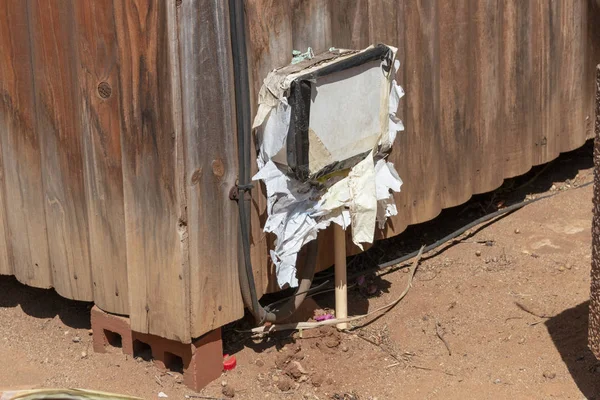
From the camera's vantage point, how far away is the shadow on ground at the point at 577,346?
4245 mm

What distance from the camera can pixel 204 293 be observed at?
409 centimetres

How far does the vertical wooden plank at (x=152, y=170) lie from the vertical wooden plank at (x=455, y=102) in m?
1.82

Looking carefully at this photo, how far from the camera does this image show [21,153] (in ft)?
14.7

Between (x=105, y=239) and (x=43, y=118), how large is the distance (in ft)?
1.96

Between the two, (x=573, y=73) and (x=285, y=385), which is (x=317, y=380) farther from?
(x=573, y=73)

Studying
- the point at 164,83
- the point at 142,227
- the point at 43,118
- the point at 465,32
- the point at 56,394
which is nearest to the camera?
the point at 56,394

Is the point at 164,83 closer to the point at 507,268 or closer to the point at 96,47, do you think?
the point at 96,47

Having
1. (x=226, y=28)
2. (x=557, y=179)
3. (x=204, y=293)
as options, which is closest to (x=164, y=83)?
(x=226, y=28)

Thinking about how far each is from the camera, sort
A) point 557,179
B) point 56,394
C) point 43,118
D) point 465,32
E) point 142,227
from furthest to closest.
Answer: point 557,179, point 465,32, point 43,118, point 142,227, point 56,394

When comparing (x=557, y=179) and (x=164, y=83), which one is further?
(x=557, y=179)

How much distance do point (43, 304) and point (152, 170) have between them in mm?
1414

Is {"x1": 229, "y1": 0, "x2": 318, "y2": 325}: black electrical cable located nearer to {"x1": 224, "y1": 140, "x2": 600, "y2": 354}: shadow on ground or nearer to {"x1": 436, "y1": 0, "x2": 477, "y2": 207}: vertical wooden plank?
{"x1": 224, "y1": 140, "x2": 600, "y2": 354}: shadow on ground

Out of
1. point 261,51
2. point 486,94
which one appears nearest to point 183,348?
point 261,51

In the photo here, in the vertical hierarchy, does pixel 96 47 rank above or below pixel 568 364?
above
